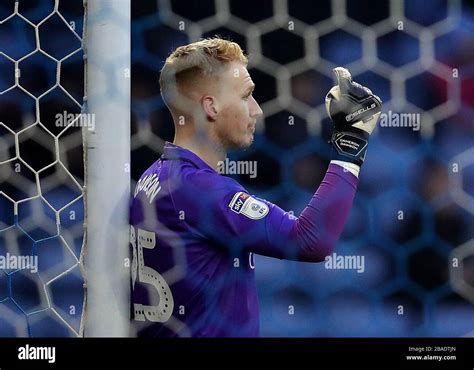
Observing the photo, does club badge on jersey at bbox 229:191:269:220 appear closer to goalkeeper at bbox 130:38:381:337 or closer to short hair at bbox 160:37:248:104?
goalkeeper at bbox 130:38:381:337

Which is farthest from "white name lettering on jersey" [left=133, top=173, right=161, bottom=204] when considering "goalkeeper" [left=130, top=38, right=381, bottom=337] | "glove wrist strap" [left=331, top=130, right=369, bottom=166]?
"glove wrist strap" [left=331, top=130, right=369, bottom=166]

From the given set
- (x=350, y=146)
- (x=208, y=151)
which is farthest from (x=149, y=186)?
(x=350, y=146)

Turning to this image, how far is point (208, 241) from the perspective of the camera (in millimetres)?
909

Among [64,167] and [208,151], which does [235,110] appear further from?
[64,167]

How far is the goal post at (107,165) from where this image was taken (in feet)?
2.82

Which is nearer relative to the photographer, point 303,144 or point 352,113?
point 352,113

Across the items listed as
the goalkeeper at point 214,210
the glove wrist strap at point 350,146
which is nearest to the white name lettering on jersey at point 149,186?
the goalkeeper at point 214,210

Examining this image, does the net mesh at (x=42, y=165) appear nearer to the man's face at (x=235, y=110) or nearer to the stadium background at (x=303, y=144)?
the stadium background at (x=303, y=144)

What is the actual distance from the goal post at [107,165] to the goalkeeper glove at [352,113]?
178 millimetres

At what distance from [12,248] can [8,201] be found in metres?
0.07

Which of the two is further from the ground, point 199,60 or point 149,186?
point 199,60

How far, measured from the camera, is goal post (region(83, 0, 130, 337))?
861 millimetres

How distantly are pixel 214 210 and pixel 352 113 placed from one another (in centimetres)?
14
